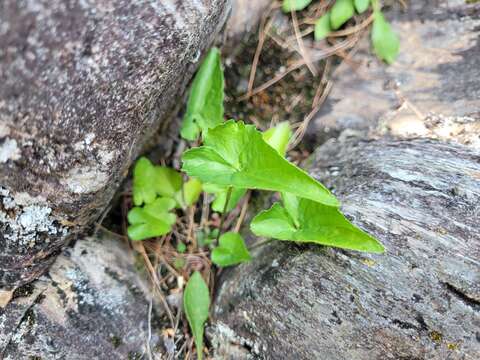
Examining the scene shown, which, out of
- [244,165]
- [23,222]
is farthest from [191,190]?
[23,222]

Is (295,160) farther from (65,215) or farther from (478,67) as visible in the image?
(65,215)

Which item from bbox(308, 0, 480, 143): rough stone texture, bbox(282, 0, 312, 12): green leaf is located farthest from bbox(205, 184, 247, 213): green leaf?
bbox(282, 0, 312, 12): green leaf

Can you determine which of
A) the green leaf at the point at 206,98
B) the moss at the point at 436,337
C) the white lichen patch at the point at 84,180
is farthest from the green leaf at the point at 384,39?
the white lichen patch at the point at 84,180

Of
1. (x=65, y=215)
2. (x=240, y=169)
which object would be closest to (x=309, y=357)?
(x=240, y=169)

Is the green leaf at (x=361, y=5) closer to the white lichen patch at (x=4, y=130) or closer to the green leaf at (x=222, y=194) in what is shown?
the green leaf at (x=222, y=194)

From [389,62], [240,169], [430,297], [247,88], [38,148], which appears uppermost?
[38,148]
